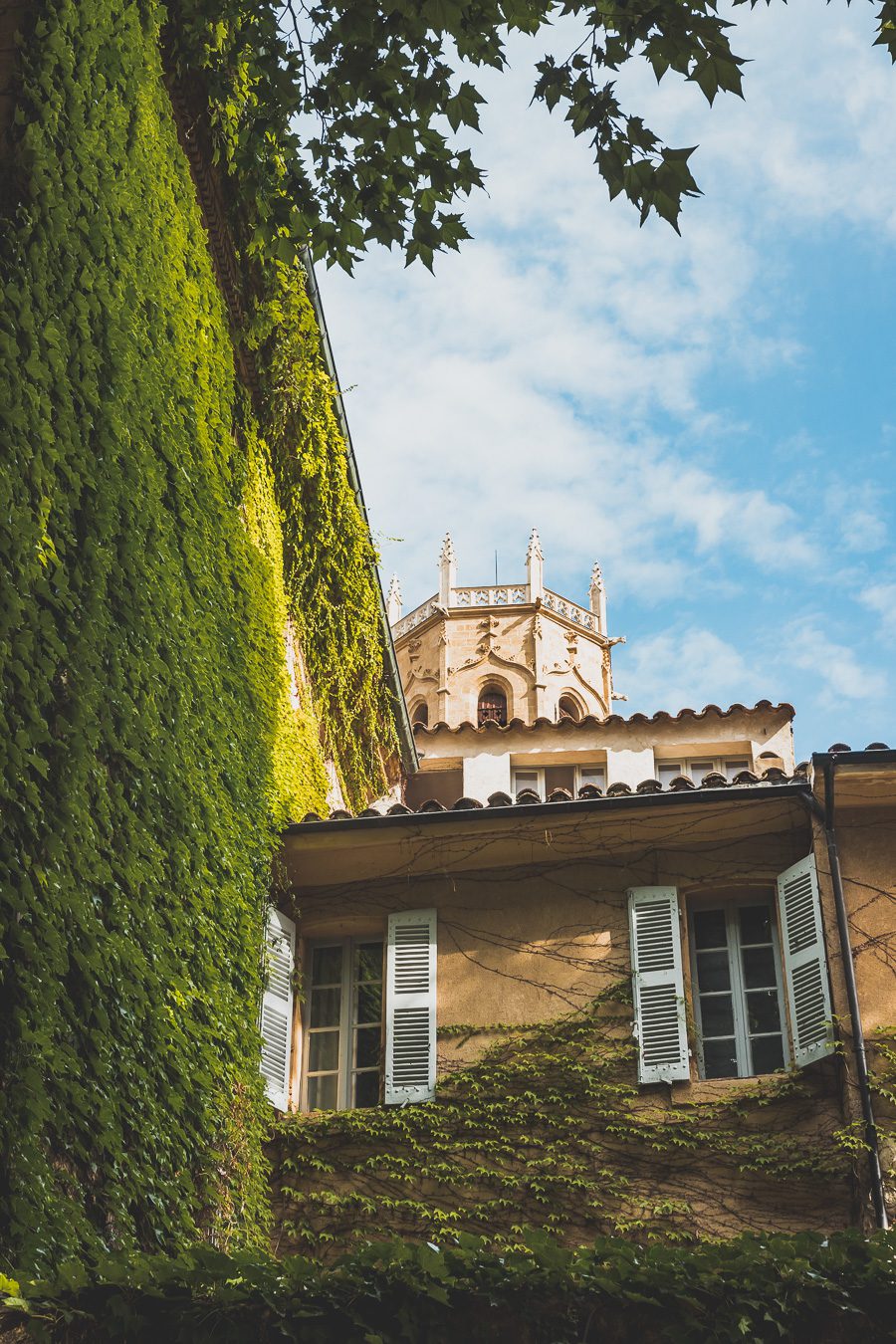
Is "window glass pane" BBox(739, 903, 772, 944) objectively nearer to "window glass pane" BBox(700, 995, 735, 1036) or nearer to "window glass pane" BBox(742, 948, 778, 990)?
"window glass pane" BBox(742, 948, 778, 990)

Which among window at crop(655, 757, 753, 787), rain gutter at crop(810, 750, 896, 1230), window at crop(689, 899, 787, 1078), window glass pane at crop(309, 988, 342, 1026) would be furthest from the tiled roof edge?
window at crop(655, 757, 753, 787)

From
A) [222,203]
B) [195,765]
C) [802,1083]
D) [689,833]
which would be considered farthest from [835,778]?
[222,203]

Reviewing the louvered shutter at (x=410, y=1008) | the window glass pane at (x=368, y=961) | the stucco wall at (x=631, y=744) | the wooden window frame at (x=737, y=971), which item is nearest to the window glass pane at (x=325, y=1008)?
the window glass pane at (x=368, y=961)

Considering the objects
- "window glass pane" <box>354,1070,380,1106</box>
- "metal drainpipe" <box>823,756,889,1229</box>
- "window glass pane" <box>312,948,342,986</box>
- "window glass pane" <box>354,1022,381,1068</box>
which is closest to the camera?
"metal drainpipe" <box>823,756,889,1229</box>

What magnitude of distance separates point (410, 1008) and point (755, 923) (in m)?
2.88

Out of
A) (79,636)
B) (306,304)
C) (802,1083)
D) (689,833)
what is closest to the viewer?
(79,636)

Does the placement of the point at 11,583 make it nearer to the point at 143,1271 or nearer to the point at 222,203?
the point at 143,1271

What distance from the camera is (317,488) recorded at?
15461 millimetres

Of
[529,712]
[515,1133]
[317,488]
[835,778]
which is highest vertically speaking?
[529,712]

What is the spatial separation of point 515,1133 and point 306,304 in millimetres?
7839

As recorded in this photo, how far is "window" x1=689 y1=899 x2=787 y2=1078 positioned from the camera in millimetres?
12039

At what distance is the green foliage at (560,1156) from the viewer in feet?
36.5

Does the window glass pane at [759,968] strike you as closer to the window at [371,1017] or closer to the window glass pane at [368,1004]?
the window at [371,1017]

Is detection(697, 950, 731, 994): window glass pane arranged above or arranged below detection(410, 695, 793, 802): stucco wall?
below
